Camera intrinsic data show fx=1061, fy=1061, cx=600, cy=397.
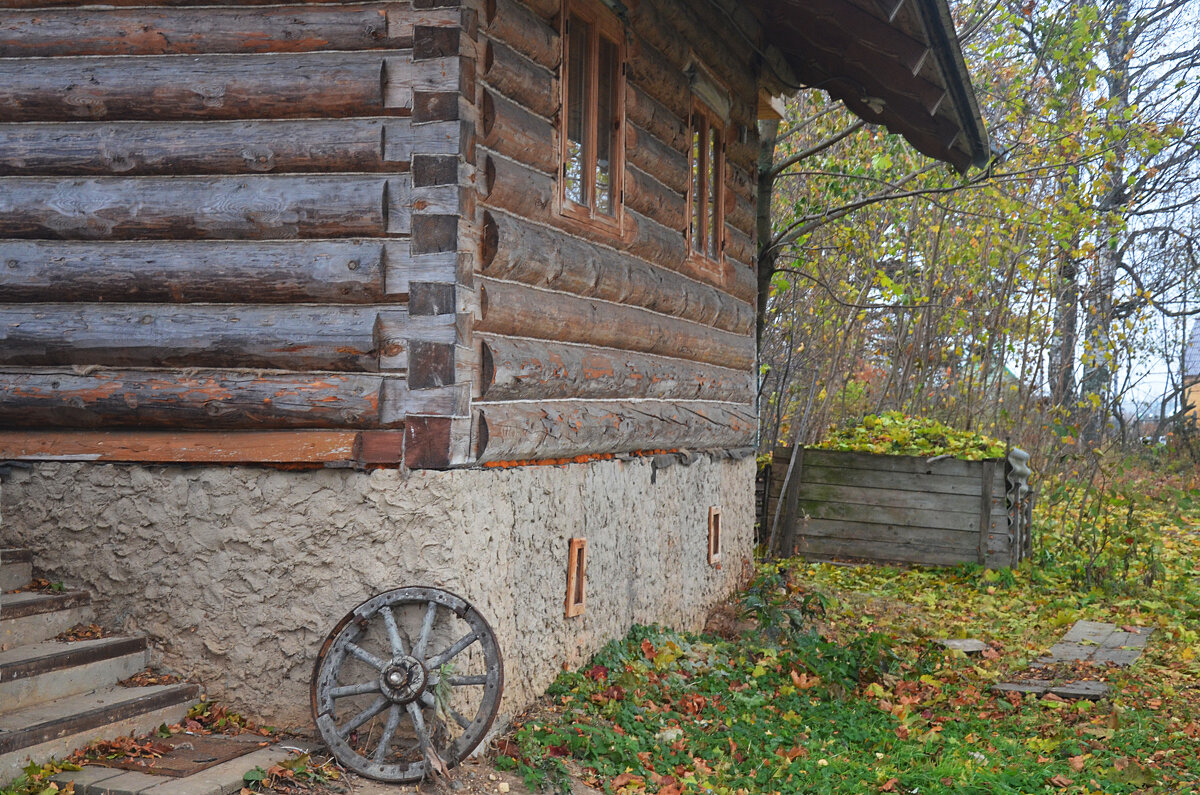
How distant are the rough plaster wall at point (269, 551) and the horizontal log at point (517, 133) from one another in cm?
173

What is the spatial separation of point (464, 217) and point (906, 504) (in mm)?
7829

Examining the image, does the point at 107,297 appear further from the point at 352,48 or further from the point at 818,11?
the point at 818,11

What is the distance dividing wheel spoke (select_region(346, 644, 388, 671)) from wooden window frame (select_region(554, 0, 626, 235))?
2.78 m

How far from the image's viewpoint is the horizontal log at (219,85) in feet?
17.0

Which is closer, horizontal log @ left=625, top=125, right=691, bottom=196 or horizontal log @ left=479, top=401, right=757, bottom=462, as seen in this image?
horizontal log @ left=479, top=401, right=757, bottom=462

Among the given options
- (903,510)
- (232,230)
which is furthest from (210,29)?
(903,510)

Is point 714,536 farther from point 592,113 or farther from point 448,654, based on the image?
point 448,654

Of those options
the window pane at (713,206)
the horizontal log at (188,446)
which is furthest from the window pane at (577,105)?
the window pane at (713,206)

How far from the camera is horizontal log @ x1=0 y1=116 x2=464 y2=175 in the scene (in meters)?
5.18

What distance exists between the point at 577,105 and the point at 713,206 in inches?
118

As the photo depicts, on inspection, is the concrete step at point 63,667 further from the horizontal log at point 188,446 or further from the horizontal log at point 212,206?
the horizontal log at point 212,206

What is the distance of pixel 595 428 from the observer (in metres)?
6.66

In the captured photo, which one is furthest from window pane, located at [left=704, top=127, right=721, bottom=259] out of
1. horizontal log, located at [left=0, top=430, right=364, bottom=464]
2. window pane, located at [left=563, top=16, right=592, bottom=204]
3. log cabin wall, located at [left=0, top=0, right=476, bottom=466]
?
horizontal log, located at [left=0, top=430, right=364, bottom=464]

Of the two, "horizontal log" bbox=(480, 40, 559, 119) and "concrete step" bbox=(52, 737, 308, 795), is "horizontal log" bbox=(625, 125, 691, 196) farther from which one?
"concrete step" bbox=(52, 737, 308, 795)
